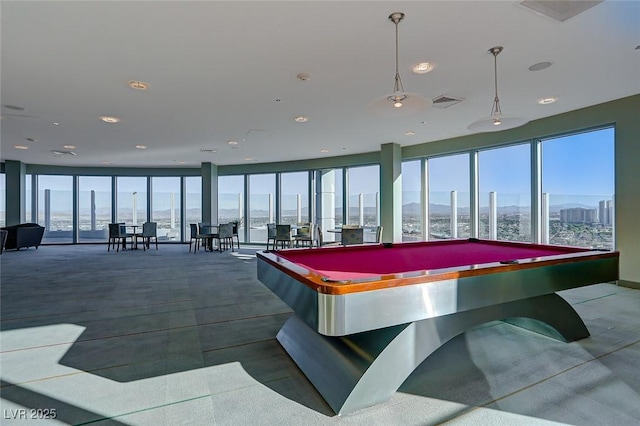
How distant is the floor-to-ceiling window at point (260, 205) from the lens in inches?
456

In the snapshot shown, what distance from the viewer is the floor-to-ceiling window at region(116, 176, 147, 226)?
1238cm

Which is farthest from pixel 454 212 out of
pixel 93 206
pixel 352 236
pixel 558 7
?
pixel 93 206

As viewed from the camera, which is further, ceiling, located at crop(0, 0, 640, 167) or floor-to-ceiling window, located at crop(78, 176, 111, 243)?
floor-to-ceiling window, located at crop(78, 176, 111, 243)

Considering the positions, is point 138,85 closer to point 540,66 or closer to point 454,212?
point 540,66

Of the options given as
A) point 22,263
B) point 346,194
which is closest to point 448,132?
point 346,194

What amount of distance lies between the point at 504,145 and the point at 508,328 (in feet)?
16.1

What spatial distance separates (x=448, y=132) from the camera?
7117 millimetres

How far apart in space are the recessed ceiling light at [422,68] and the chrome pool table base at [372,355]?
8.80 ft

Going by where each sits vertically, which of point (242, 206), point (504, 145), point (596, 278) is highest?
point (504, 145)

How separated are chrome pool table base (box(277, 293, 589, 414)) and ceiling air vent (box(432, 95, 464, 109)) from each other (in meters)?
3.27

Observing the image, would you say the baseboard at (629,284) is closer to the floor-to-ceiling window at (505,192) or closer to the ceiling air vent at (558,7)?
the floor-to-ceiling window at (505,192)

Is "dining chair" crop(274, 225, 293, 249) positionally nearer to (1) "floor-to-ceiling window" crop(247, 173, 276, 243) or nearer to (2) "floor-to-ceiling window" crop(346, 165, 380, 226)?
(2) "floor-to-ceiling window" crop(346, 165, 380, 226)

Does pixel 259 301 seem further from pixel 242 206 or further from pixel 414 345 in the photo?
pixel 242 206

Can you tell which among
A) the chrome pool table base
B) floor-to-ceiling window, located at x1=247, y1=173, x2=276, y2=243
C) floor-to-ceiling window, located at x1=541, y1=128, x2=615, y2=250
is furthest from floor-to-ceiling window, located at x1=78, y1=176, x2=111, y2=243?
floor-to-ceiling window, located at x1=541, y1=128, x2=615, y2=250
